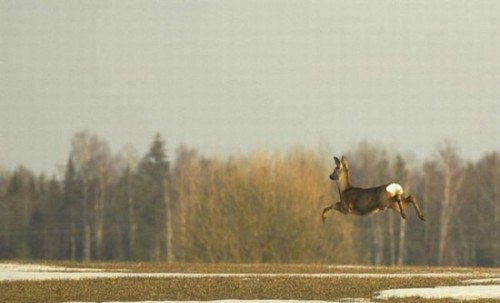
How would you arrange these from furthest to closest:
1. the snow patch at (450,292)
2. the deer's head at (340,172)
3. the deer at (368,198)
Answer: the deer's head at (340,172), the deer at (368,198), the snow patch at (450,292)

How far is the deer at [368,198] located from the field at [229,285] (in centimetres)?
159

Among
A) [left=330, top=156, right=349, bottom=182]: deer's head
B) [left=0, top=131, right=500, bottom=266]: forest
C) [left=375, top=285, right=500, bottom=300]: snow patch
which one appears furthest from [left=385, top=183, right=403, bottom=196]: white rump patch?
[left=0, top=131, right=500, bottom=266]: forest

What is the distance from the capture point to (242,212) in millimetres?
59000

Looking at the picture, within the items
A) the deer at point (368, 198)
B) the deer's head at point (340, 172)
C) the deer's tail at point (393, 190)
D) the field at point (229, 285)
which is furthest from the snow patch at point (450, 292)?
the deer's head at point (340, 172)

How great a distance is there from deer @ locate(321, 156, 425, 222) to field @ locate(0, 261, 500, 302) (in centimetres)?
159

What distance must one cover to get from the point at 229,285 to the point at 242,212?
29.9 metres

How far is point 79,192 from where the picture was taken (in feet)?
377

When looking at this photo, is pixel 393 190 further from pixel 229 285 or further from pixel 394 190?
pixel 229 285

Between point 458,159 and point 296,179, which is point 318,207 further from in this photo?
point 458,159

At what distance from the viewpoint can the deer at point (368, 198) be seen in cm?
2941

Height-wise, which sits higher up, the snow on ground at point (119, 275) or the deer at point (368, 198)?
the deer at point (368, 198)

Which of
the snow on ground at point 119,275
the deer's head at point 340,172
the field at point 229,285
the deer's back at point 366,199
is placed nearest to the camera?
the field at point 229,285

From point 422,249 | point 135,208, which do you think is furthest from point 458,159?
point 135,208

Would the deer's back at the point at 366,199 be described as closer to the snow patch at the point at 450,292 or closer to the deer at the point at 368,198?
the deer at the point at 368,198
